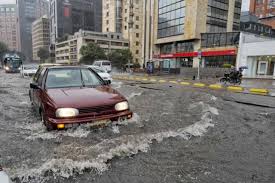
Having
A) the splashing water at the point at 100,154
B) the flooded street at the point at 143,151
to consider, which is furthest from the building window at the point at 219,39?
the splashing water at the point at 100,154

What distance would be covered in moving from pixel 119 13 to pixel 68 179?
76.6 meters

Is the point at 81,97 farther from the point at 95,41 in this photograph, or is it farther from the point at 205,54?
the point at 95,41

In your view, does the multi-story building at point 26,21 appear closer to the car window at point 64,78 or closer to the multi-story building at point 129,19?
the multi-story building at point 129,19

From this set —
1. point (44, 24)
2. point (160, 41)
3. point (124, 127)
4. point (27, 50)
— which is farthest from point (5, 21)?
point (124, 127)

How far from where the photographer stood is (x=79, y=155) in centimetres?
341

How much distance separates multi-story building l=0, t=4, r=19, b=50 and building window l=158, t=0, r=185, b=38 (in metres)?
131

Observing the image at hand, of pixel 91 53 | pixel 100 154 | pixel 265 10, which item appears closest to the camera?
pixel 100 154

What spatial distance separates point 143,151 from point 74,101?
163 centimetres

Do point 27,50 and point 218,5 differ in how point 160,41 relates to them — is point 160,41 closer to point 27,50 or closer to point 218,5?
point 218,5

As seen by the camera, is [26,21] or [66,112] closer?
[66,112]

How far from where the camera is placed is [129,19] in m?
69.8

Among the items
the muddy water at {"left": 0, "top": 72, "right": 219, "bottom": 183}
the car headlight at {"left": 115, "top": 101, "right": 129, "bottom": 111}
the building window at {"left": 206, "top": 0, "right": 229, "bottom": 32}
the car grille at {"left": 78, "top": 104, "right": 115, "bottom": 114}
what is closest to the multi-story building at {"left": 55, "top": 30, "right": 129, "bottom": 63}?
the building window at {"left": 206, "top": 0, "right": 229, "bottom": 32}

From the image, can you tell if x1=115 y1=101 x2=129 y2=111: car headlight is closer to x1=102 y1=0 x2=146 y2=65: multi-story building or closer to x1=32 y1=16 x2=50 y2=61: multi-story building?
x1=102 y1=0 x2=146 y2=65: multi-story building

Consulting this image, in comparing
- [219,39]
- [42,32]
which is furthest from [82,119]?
[42,32]
